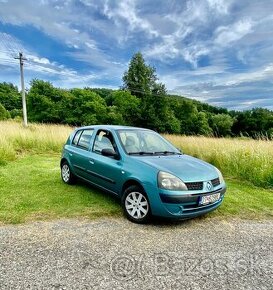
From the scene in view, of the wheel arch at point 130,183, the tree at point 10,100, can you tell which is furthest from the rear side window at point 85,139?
the tree at point 10,100

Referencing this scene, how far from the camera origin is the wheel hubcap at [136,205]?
448 cm

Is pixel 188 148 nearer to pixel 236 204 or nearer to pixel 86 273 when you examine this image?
pixel 236 204

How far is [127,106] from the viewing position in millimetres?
53406

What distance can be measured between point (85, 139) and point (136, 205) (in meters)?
2.31

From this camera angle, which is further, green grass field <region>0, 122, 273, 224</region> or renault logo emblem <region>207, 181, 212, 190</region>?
green grass field <region>0, 122, 273, 224</region>

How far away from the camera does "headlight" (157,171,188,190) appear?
4.23 m

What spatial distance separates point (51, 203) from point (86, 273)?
2.74 metres

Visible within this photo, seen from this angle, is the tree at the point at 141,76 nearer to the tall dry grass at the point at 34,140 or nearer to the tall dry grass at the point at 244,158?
the tall dry grass at the point at 34,140

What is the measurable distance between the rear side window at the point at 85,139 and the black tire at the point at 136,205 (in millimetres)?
1820

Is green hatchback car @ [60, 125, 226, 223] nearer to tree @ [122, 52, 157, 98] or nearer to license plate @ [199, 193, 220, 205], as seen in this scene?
license plate @ [199, 193, 220, 205]

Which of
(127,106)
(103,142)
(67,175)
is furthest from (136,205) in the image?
(127,106)

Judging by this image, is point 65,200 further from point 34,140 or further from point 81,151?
point 34,140

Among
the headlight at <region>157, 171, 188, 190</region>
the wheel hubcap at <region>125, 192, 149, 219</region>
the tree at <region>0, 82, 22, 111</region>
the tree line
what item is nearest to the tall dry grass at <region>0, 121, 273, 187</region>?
the headlight at <region>157, 171, 188, 190</region>

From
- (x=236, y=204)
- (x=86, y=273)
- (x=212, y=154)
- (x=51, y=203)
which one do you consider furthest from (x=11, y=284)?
(x=212, y=154)
